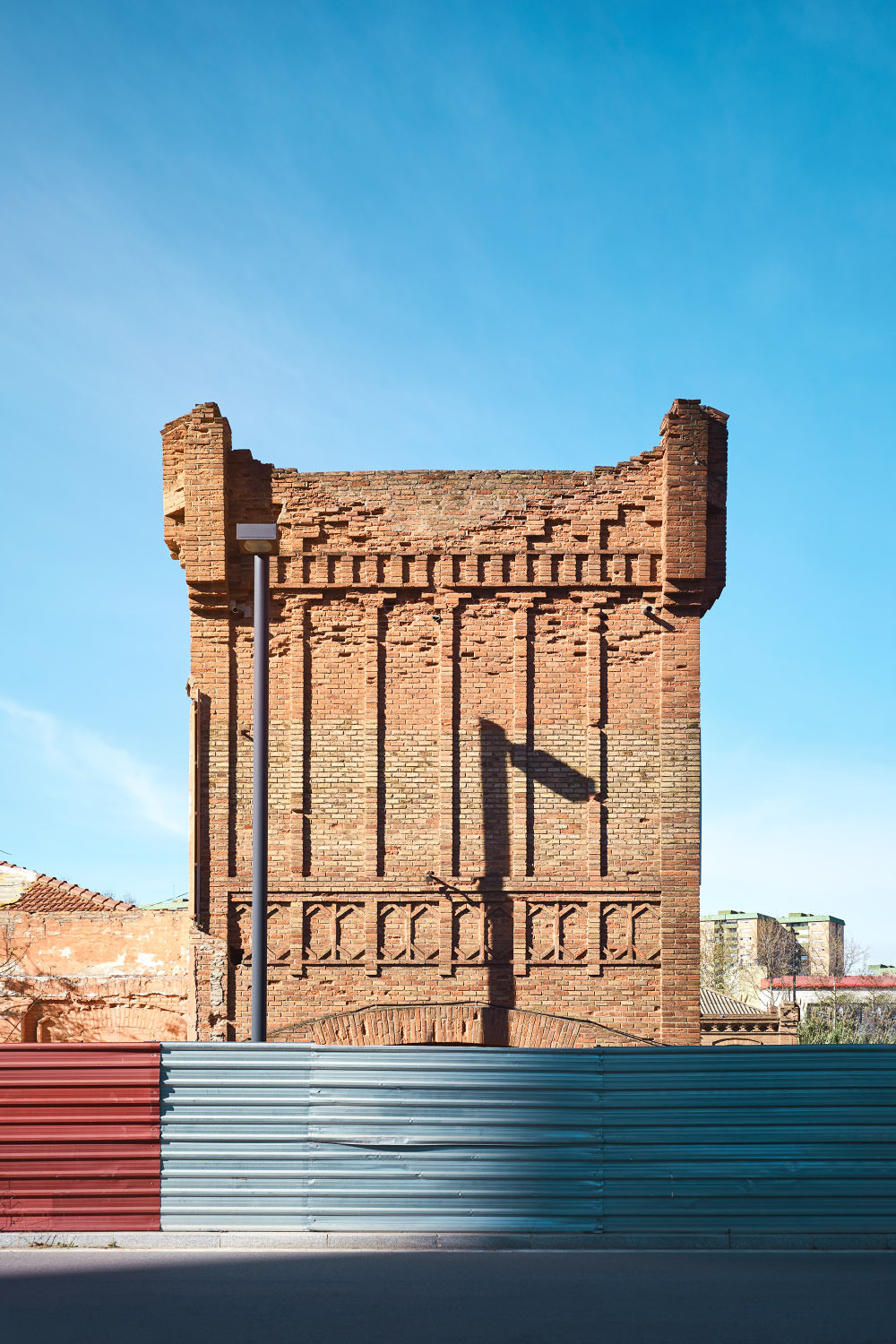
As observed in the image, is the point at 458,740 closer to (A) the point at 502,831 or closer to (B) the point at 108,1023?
(A) the point at 502,831

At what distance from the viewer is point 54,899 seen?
768 inches

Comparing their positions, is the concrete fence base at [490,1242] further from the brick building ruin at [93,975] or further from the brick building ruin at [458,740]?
the brick building ruin at [93,975]

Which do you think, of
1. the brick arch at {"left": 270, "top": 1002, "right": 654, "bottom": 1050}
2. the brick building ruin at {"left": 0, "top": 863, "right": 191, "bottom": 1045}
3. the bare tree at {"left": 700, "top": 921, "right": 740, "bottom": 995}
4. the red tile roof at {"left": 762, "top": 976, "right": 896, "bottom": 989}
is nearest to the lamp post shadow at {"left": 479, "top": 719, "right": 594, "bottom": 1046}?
the brick arch at {"left": 270, "top": 1002, "right": 654, "bottom": 1050}

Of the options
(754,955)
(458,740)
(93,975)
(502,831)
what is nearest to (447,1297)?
(502,831)

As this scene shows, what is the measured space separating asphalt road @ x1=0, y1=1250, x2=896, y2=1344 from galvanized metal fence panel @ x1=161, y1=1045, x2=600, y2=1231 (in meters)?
0.35

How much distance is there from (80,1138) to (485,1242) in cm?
336

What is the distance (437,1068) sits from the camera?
9.42 meters

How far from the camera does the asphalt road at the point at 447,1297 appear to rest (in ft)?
23.1

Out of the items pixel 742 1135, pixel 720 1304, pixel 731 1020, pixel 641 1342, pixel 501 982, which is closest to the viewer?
pixel 641 1342

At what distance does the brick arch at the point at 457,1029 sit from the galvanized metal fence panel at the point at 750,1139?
3907 mm

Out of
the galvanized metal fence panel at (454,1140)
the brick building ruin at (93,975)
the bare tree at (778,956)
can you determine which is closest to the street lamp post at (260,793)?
the galvanized metal fence panel at (454,1140)

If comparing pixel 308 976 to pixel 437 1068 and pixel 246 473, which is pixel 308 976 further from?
pixel 246 473

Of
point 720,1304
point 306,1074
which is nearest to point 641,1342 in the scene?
point 720,1304

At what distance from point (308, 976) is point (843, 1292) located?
7.07 m
